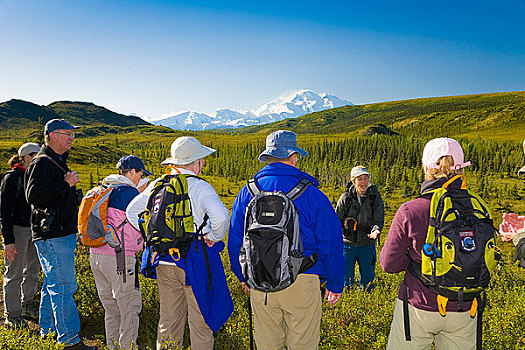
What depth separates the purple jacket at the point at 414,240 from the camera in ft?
8.98

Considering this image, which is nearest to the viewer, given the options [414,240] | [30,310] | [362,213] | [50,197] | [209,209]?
[414,240]

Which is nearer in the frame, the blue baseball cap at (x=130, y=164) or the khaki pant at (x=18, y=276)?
the blue baseball cap at (x=130, y=164)

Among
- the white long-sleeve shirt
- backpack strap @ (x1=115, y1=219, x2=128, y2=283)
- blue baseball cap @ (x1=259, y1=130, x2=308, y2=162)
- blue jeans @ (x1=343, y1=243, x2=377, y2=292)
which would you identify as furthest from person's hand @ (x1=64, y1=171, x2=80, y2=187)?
blue jeans @ (x1=343, y1=243, x2=377, y2=292)

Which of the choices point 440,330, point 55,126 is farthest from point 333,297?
point 55,126

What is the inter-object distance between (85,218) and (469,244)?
170 inches

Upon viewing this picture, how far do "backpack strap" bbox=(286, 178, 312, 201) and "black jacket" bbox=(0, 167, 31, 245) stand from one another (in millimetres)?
4670

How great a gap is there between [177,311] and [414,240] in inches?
108

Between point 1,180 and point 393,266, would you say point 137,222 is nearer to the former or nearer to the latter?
point 393,266

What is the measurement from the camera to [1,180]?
521 centimetres

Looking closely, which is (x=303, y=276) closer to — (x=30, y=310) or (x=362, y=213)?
(x=362, y=213)

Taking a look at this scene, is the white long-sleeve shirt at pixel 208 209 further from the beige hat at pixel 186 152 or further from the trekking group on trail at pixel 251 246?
the beige hat at pixel 186 152

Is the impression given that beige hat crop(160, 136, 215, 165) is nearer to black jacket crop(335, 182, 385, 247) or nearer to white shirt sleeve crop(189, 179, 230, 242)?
white shirt sleeve crop(189, 179, 230, 242)

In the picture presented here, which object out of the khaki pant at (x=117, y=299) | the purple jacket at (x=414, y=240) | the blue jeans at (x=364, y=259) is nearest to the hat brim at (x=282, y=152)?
the purple jacket at (x=414, y=240)

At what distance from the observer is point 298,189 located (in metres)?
3.09
